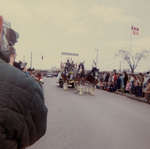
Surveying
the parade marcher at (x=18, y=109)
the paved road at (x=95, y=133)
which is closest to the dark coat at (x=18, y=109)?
the parade marcher at (x=18, y=109)

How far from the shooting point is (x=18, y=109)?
122 centimetres

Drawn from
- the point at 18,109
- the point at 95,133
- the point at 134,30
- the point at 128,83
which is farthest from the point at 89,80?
the point at 134,30

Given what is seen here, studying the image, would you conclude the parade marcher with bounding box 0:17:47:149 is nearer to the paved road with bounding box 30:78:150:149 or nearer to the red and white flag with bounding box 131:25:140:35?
the paved road with bounding box 30:78:150:149

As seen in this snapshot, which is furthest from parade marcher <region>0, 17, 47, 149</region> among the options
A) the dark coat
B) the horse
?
the horse

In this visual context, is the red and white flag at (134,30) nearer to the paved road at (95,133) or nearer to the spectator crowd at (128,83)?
the spectator crowd at (128,83)

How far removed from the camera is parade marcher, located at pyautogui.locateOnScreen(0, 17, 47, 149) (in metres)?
1.19

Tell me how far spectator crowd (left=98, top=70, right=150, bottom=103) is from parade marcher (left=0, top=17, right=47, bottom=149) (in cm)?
1220

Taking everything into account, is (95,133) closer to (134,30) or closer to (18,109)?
(18,109)

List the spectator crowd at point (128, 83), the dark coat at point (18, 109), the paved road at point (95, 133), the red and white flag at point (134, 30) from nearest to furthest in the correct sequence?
the dark coat at point (18, 109)
the paved road at point (95, 133)
the spectator crowd at point (128, 83)
the red and white flag at point (134, 30)

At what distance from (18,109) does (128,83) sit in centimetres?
1625

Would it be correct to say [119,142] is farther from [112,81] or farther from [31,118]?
[112,81]

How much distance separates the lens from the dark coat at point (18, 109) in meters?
1.18

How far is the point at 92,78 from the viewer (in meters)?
16.6

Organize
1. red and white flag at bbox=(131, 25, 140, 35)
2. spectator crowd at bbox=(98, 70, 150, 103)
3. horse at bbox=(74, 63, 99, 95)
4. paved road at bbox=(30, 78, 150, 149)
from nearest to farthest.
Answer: paved road at bbox=(30, 78, 150, 149) < spectator crowd at bbox=(98, 70, 150, 103) < horse at bbox=(74, 63, 99, 95) < red and white flag at bbox=(131, 25, 140, 35)
